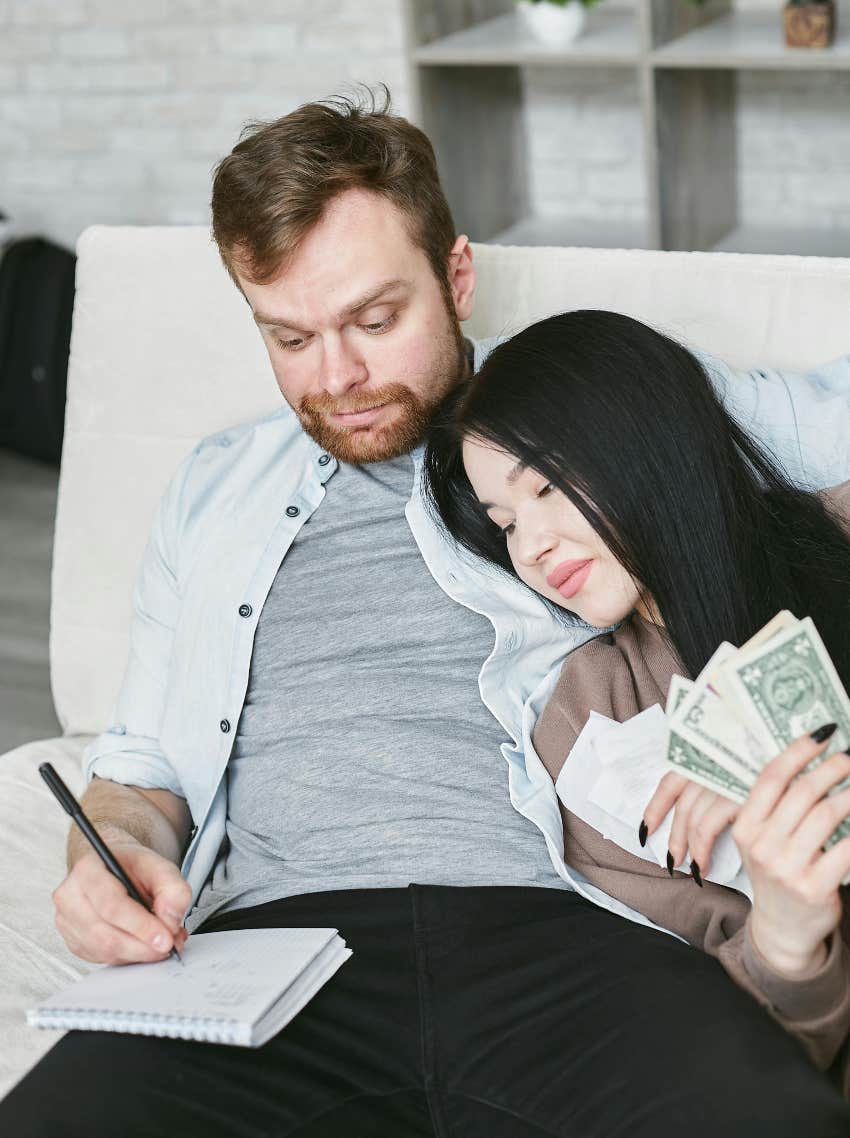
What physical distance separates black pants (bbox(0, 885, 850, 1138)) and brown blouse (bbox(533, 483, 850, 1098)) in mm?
36

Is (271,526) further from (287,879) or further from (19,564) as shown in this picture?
(19,564)

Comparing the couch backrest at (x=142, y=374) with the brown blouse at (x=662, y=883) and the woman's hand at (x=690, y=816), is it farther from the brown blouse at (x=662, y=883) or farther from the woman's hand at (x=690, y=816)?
the woman's hand at (x=690, y=816)

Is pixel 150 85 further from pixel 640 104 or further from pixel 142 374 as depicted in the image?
pixel 142 374

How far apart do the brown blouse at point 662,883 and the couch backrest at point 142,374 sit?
56 centimetres

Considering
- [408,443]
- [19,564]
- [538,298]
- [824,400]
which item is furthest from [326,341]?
[19,564]

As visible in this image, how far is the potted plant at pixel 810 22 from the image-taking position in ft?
10.2

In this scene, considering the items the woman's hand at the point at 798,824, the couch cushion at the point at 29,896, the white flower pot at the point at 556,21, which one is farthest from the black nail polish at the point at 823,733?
the white flower pot at the point at 556,21

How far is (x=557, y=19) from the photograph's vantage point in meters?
3.46

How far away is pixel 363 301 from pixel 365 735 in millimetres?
529

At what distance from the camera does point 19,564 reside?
3.96 m

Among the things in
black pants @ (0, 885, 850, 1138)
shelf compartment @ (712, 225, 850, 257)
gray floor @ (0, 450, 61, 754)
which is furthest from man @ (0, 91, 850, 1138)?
shelf compartment @ (712, 225, 850, 257)

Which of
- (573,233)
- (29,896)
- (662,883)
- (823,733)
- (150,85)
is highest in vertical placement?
(150,85)

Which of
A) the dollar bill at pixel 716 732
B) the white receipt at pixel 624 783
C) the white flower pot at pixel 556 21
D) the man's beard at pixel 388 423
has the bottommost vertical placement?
the white receipt at pixel 624 783

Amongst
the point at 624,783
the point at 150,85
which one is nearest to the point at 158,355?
the point at 624,783
